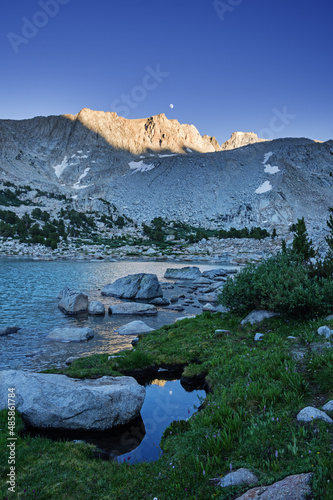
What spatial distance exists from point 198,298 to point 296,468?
1030 inches

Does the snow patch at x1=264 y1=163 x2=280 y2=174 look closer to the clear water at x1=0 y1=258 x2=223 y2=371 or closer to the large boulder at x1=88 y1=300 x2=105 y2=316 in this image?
the clear water at x1=0 y1=258 x2=223 y2=371

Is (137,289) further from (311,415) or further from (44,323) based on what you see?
(311,415)

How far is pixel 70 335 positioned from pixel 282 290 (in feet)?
40.5

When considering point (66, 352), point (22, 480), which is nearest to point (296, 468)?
point (22, 480)

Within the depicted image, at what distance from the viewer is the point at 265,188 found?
15012 centimetres

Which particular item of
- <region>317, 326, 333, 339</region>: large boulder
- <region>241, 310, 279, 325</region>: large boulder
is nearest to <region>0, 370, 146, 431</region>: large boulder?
<region>317, 326, 333, 339</region>: large boulder

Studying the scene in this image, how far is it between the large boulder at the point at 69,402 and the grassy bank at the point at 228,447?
814 millimetres

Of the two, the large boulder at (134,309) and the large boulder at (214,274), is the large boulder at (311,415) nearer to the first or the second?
the large boulder at (134,309)

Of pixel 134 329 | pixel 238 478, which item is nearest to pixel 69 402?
pixel 238 478

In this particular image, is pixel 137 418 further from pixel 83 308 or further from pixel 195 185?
pixel 195 185

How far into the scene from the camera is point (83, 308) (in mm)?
24625

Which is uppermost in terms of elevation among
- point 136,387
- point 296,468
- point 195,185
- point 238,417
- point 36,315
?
point 195,185

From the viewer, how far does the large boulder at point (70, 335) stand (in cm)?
1759

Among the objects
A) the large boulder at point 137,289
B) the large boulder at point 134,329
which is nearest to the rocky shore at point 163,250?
the large boulder at point 137,289
